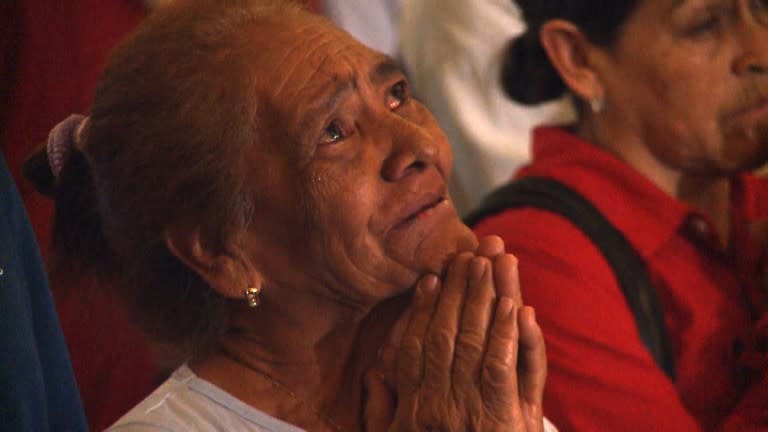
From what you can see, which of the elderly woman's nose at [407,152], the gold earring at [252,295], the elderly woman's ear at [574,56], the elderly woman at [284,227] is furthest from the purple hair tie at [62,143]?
the elderly woman's ear at [574,56]

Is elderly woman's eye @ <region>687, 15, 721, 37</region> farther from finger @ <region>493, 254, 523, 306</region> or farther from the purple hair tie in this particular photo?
the purple hair tie

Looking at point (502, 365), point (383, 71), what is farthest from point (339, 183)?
point (502, 365)

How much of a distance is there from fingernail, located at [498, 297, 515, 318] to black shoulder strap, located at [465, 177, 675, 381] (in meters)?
0.49

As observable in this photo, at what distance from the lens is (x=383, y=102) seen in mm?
1298

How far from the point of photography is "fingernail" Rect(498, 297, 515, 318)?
121cm

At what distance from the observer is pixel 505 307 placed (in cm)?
121

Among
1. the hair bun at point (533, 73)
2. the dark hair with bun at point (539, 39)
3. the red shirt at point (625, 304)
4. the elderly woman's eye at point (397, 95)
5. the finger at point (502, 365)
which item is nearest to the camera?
the finger at point (502, 365)

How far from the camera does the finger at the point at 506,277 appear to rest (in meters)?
1.23

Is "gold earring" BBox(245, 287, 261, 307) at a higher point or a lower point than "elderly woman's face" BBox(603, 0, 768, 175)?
higher

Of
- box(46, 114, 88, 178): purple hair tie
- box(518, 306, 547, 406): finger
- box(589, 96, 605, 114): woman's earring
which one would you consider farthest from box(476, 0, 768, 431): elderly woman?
→ box(46, 114, 88, 178): purple hair tie

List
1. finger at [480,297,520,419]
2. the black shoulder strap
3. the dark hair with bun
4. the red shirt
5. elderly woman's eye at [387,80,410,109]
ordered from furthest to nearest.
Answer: the dark hair with bun, the black shoulder strap, the red shirt, elderly woman's eye at [387,80,410,109], finger at [480,297,520,419]

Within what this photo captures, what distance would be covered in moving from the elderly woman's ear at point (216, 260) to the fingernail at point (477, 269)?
0.26 meters

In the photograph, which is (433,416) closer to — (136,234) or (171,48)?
(136,234)

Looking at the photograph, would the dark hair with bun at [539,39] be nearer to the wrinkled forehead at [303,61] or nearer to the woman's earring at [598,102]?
the woman's earring at [598,102]
